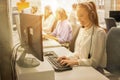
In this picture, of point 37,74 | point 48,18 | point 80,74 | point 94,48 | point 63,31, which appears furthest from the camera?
point 48,18

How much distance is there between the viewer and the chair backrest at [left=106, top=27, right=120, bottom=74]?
78.6 inches

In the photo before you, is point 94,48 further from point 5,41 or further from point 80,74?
point 5,41

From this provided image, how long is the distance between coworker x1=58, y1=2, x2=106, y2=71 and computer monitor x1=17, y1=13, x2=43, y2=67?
367 mm

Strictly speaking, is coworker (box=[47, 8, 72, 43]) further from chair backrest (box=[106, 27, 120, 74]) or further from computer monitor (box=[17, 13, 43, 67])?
computer monitor (box=[17, 13, 43, 67])

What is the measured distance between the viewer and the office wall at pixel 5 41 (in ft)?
4.53

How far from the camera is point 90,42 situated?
1.84 m

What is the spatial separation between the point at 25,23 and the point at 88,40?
2.06 feet

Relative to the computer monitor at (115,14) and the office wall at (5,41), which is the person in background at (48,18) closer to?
the computer monitor at (115,14)

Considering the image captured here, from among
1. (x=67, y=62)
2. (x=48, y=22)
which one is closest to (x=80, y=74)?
(x=67, y=62)

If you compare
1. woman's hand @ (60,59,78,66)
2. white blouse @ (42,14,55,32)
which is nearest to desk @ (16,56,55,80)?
woman's hand @ (60,59,78,66)

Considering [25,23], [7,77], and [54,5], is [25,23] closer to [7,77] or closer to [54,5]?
[7,77]

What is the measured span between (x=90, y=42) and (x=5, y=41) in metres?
0.77

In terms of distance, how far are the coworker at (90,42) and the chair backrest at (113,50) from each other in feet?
0.60

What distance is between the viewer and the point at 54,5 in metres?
5.47
